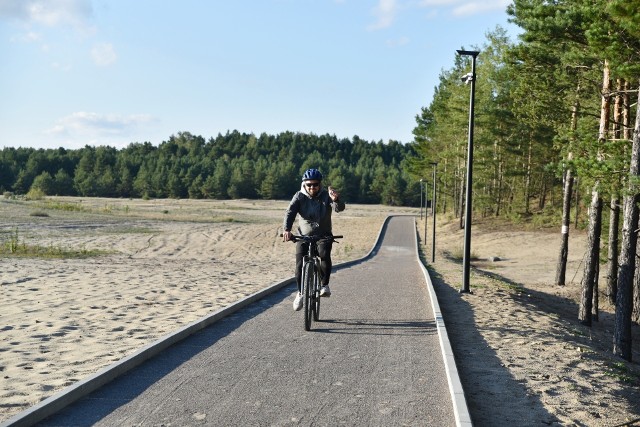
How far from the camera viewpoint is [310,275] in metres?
8.57

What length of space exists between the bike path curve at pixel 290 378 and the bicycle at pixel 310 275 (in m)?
0.31

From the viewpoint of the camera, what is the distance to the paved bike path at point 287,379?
508 centimetres

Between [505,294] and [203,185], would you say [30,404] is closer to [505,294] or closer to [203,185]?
[505,294]

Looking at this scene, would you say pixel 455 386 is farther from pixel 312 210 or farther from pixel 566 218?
pixel 566 218

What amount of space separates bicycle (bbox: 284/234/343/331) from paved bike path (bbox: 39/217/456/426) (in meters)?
0.31

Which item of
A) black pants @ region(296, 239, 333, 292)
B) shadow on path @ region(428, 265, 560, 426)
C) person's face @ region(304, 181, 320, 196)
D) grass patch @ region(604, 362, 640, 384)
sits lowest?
grass patch @ region(604, 362, 640, 384)

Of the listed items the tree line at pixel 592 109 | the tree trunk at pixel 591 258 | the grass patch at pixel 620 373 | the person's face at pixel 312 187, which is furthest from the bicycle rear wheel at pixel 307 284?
the tree trunk at pixel 591 258

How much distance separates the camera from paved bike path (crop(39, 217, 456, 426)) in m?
5.08

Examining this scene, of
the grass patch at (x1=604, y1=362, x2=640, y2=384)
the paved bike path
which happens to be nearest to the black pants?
the paved bike path

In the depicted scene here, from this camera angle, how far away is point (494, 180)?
167 feet

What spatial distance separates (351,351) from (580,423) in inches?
108

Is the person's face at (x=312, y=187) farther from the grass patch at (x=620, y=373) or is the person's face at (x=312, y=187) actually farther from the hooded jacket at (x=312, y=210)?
the grass patch at (x=620, y=373)

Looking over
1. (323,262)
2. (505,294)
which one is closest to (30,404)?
(323,262)

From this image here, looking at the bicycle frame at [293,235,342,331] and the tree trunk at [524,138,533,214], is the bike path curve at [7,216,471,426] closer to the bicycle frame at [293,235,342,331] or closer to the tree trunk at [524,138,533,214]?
the bicycle frame at [293,235,342,331]
